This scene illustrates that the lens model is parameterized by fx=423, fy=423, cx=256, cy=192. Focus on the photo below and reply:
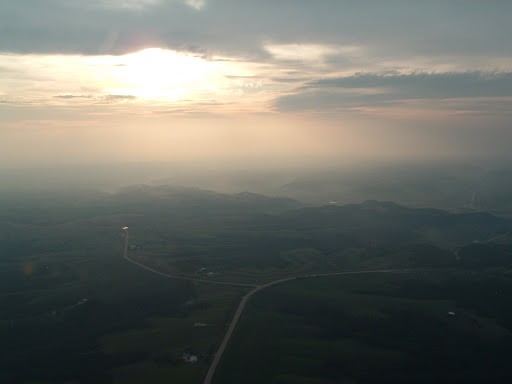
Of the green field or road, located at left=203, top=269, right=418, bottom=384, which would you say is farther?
road, located at left=203, top=269, right=418, bottom=384

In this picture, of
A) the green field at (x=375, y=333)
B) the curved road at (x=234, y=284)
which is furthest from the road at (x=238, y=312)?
the green field at (x=375, y=333)

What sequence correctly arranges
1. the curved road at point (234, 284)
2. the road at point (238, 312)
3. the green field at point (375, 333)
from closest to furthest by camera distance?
the green field at point (375, 333) → the road at point (238, 312) → the curved road at point (234, 284)

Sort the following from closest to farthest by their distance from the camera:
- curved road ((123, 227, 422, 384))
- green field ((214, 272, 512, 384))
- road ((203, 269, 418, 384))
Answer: green field ((214, 272, 512, 384)) → road ((203, 269, 418, 384)) → curved road ((123, 227, 422, 384))

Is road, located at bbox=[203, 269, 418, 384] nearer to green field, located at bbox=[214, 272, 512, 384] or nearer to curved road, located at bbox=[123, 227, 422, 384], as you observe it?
curved road, located at bbox=[123, 227, 422, 384]

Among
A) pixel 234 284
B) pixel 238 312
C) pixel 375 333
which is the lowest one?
pixel 234 284

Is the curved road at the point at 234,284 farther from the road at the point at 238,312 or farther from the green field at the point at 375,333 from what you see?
the green field at the point at 375,333

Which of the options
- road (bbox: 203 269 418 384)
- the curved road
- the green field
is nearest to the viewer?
the green field

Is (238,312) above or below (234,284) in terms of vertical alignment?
above

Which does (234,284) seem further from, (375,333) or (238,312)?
(375,333)

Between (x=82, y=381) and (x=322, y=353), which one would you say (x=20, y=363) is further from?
(x=322, y=353)

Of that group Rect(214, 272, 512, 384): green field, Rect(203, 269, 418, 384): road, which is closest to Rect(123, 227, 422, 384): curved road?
Rect(203, 269, 418, 384): road

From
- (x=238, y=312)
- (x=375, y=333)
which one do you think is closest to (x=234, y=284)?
(x=238, y=312)

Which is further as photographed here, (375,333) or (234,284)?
(234,284)
